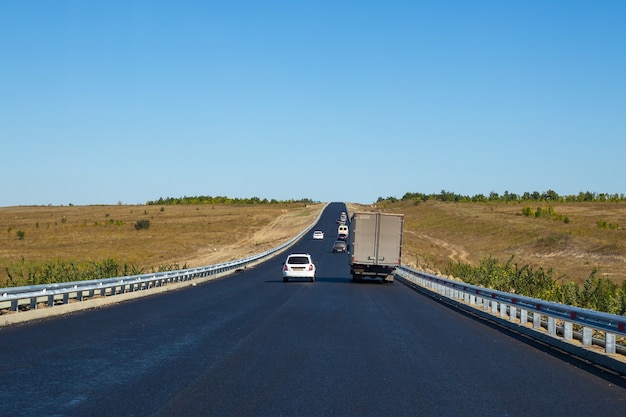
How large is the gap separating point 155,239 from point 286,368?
7736cm

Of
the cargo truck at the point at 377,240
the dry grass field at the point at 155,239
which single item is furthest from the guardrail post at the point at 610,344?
the dry grass field at the point at 155,239

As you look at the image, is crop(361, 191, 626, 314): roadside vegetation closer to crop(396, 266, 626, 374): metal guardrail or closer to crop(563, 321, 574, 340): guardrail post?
crop(396, 266, 626, 374): metal guardrail

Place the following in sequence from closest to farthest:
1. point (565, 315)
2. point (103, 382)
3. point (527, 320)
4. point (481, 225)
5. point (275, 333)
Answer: point (103, 382)
point (565, 315)
point (275, 333)
point (527, 320)
point (481, 225)

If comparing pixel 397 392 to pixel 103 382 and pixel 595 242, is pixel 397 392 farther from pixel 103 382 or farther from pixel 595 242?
pixel 595 242

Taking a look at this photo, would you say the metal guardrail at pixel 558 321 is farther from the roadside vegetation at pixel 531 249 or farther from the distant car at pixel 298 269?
the distant car at pixel 298 269

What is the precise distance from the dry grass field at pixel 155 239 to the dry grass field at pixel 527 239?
18.2 meters

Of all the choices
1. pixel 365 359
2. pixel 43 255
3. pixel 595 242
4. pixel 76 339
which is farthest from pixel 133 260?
pixel 365 359

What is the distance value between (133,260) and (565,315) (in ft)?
165

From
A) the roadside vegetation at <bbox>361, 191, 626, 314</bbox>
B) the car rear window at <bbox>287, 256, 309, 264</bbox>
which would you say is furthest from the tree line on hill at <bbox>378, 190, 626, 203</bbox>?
the car rear window at <bbox>287, 256, 309, 264</bbox>

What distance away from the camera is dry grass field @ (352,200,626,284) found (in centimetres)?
6141

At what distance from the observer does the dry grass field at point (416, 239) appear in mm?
63344

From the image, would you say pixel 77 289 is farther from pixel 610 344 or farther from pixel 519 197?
pixel 519 197

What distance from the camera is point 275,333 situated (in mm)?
16734

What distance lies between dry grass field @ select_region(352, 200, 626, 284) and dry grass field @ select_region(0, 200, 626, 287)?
0.11 metres
